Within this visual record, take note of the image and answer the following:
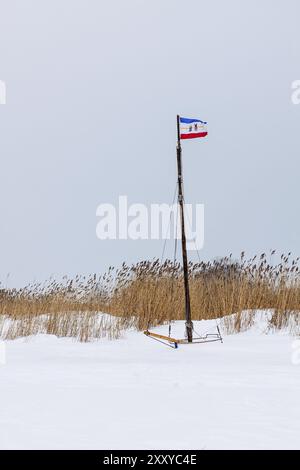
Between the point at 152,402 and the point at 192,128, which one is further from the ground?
the point at 192,128

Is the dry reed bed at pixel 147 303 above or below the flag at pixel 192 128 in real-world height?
below

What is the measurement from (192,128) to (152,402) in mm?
6886

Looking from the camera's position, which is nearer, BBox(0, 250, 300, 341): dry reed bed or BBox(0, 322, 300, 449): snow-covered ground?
BBox(0, 322, 300, 449): snow-covered ground

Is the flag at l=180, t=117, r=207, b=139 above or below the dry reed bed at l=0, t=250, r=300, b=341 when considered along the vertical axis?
above

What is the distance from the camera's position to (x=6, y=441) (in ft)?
9.84

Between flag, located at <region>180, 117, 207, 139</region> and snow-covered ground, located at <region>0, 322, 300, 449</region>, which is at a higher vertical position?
flag, located at <region>180, 117, 207, 139</region>

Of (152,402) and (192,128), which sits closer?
(152,402)

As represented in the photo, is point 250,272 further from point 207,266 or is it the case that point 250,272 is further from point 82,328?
point 82,328

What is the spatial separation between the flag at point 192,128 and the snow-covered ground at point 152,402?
13.7 feet

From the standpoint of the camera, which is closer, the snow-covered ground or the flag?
the snow-covered ground

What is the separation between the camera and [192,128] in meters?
10.2

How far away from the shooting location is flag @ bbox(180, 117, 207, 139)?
33.4 feet

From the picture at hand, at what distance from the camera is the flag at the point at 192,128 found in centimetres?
1017

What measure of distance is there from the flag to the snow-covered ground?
418 centimetres
